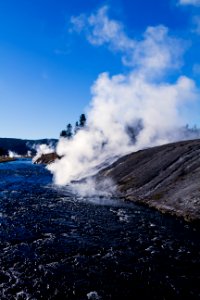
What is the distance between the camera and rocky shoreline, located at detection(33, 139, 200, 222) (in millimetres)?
32188

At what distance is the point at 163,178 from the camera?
136 feet

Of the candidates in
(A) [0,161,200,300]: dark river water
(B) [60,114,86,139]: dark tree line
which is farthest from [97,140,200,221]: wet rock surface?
(B) [60,114,86,139]: dark tree line

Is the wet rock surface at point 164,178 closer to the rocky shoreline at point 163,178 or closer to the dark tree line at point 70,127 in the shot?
the rocky shoreline at point 163,178

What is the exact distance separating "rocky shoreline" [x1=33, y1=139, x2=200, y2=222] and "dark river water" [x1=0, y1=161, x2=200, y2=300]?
285 centimetres

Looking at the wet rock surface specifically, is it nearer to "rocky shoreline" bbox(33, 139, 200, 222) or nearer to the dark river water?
"rocky shoreline" bbox(33, 139, 200, 222)

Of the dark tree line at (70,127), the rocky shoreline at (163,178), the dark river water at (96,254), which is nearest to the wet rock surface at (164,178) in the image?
the rocky shoreline at (163,178)

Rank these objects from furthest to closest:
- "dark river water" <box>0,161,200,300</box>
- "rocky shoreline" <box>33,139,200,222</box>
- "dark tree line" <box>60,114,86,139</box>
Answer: "dark tree line" <box>60,114,86,139</box>
"rocky shoreline" <box>33,139,200,222</box>
"dark river water" <box>0,161,200,300</box>

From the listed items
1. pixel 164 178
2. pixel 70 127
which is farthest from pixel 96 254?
pixel 70 127

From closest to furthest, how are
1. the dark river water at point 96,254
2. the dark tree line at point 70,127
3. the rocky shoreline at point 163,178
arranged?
the dark river water at point 96,254, the rocky shoreline at point 163,178, the dark tree line at point 70,127

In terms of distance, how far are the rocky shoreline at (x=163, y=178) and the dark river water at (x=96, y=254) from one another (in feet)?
9.36

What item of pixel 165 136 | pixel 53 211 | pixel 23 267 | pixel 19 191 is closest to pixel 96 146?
pixel 165 136

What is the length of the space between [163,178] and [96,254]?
2412 centimetres

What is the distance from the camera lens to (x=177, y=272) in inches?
670

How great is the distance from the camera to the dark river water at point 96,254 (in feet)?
48.9
